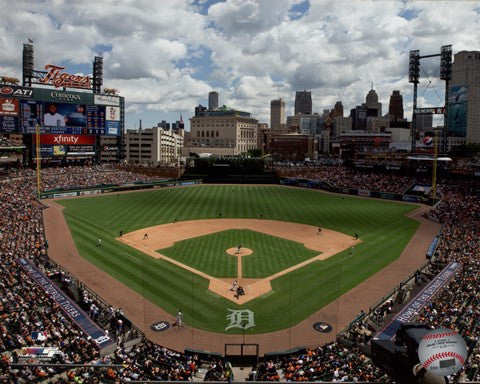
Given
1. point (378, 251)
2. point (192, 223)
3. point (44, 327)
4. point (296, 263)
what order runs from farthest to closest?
point (192, 223) < point (378, 251) < point (296, 263) < point (44, 327)

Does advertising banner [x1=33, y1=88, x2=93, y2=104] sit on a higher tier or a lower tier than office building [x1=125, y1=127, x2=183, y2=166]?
higher

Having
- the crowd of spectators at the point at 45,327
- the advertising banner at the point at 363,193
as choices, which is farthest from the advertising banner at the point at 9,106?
the advertising banner at the point at 363,193

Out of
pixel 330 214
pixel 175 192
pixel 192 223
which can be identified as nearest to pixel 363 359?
pixel 192 223

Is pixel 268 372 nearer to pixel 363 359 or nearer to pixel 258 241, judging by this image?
pixel 363 359

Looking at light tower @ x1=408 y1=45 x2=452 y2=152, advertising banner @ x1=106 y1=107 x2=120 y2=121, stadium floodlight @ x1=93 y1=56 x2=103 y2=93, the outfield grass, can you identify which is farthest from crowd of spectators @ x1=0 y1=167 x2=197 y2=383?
light tower @ x1=408 y1=45 x2=452 y2=152

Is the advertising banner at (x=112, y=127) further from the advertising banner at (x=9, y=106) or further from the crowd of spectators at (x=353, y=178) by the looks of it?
the crowd of spectators at (x=353, y=178)

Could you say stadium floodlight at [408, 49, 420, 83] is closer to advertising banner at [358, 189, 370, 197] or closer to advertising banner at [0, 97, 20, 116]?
advertising banner at [358, 189, 370, 197]
